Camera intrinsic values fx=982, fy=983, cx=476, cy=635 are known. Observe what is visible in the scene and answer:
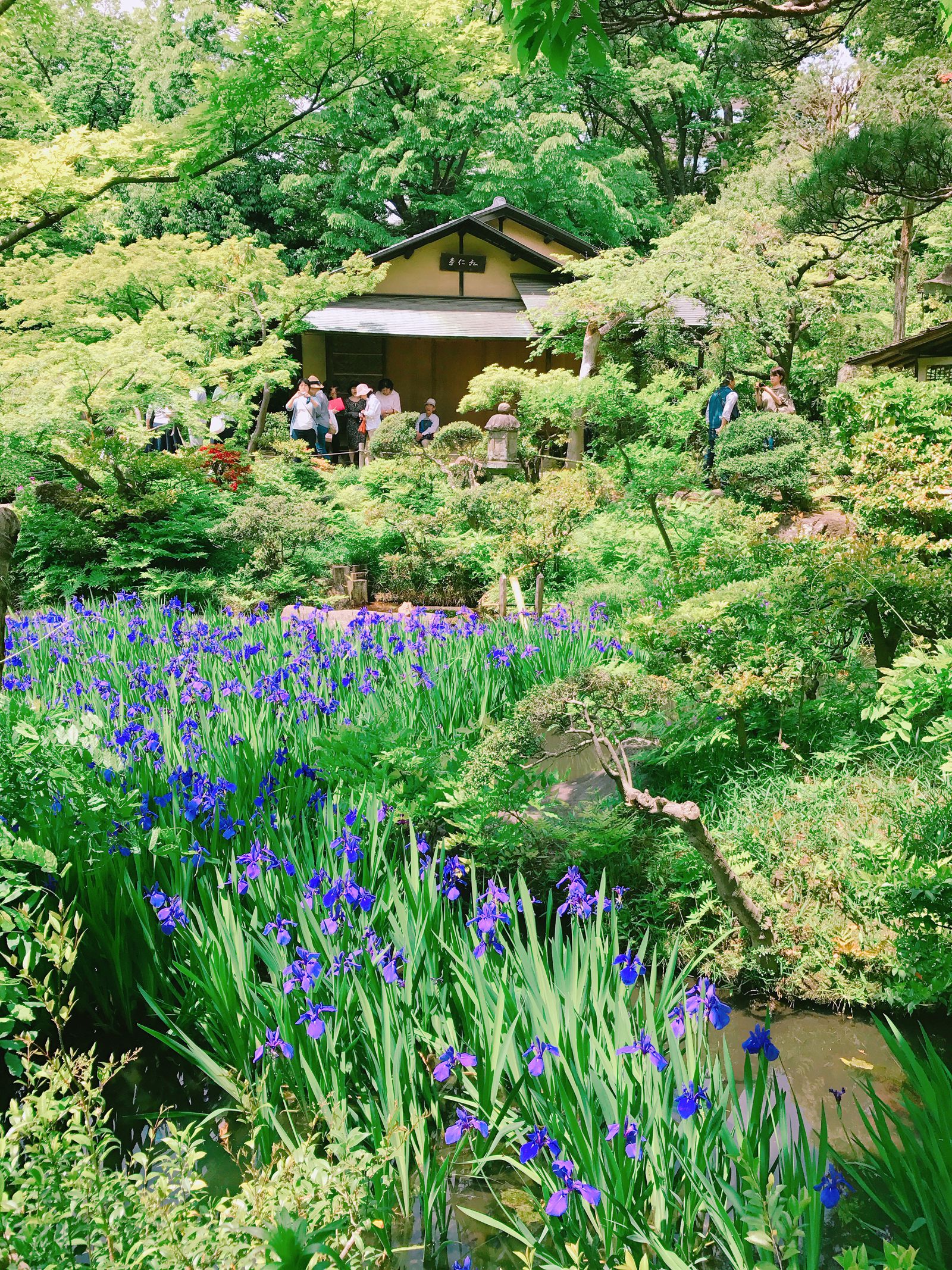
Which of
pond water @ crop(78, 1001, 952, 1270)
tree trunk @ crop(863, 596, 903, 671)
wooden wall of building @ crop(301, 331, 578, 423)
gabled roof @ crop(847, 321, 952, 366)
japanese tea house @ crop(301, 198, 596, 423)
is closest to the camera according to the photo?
pond water @ crop(78, 1001, 952, 1270)

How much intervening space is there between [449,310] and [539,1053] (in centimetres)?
1800

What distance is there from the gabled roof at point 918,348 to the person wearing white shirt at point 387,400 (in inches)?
275

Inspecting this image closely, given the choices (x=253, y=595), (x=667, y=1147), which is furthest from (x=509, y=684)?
(x=253, y=595)

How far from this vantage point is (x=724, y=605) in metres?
4.12

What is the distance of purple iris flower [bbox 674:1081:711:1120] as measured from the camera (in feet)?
6.18

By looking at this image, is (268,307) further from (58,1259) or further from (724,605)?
(58,1259)

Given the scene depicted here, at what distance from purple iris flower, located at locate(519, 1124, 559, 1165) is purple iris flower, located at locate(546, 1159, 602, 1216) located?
5cm

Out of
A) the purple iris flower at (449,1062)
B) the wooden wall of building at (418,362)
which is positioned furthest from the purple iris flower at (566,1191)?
the wooden wall of building at (418,362)

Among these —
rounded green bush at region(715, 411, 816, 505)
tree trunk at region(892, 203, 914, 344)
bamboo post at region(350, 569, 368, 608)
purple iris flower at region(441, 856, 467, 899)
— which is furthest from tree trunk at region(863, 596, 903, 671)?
tree trunk at region(892, 203, 914, 344)

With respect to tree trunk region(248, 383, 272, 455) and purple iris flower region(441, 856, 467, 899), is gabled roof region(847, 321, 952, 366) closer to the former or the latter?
tree trunk region(248, 383, 272, 455)

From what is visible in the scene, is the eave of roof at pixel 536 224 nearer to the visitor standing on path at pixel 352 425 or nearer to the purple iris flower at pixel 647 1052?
the visitor standing on path at pixel 352 425

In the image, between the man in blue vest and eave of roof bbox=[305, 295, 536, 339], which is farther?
eave of roof bbox=[305, 295, 536, 339]

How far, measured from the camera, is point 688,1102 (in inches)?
74.5

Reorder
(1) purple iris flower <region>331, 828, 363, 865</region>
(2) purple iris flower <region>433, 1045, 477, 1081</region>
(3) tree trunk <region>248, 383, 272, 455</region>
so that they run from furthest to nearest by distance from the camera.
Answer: (3) tree trunk <region>248, 383, 272, 455</region>, (1) purple iris flower <region>331, 828, 363, 865</region>, (2) purple iris flower <region>433, 1045, 477, 1081</region>
